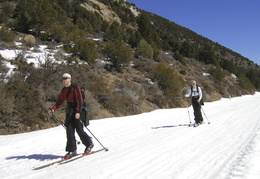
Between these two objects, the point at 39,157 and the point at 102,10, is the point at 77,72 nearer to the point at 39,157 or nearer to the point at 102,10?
the point at 39,157

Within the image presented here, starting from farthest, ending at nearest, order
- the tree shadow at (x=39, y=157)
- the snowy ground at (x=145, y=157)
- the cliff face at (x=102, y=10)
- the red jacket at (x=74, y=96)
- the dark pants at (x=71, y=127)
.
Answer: the cliff face at (x=102, y=10), the tree shadow at (x=39, y=157), the dark pants at (x=71, y=127), the red jacket at (x=74, y=96), the snowy ground at (x=145, y=157)

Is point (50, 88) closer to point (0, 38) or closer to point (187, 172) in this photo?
point (187, 172)

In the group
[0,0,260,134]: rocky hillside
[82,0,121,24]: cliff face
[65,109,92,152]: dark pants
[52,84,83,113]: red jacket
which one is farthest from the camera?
[82,0,121,24]: cliff face

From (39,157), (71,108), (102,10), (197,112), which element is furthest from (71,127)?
(102,10)

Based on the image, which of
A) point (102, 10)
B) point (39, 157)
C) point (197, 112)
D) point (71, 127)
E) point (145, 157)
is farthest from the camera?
point (102, 10)

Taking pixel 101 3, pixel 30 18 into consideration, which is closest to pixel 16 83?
pixel 30 18

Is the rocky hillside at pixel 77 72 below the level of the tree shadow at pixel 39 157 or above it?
above

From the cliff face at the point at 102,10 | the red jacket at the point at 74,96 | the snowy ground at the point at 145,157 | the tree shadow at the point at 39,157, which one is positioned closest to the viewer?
the snowy ground at the point at 145,157

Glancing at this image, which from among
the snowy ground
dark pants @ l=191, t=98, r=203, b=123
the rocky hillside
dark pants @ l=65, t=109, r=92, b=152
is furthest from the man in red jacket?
dark pants @ l=191, t=98, r=203, b=123

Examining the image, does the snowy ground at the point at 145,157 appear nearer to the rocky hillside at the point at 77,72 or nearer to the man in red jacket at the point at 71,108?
the man in red jacket at the point at 71,108

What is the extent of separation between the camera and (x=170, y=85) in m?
19.2

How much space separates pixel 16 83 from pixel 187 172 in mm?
8292

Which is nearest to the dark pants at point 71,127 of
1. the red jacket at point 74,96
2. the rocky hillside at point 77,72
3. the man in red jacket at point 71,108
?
the man in red jacket at point 71,108

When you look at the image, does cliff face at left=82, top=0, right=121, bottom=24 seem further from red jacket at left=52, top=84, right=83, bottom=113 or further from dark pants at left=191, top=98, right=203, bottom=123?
red jacket at left=52, top=84, right=83, bottom=113
